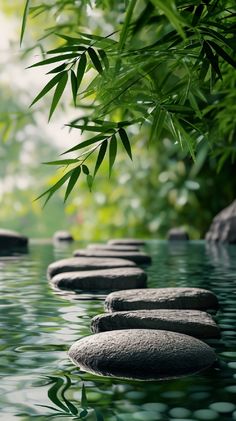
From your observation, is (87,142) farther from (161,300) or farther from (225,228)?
(225,228)

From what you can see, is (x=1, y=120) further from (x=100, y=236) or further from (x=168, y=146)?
(x=100, y=236)

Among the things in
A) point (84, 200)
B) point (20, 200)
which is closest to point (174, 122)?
point (84, 200)

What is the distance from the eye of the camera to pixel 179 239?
8.67 meters

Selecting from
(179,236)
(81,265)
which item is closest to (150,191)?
(179,236)

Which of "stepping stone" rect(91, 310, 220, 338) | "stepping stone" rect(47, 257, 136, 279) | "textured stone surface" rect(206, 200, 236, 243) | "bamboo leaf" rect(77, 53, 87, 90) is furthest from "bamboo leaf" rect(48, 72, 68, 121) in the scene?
"textured stone surface" rect(206, 200, 236, 243)

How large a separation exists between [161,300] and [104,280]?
30.2 inches

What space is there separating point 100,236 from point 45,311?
333 inches

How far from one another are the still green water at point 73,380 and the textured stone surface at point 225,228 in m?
4.72

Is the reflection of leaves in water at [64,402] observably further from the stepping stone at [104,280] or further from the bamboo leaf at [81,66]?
the stepping stone at [104,280]

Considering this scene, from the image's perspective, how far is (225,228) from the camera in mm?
8242

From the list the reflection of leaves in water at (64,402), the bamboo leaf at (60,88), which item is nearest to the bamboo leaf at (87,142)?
the bamboo leaf at (60,88)

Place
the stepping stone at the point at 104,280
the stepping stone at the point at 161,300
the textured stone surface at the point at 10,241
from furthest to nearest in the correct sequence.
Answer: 1. the textured stone surface at the point at 10,241
2. the stepping stone at the point at 104,280
3. the stepping stone at the point at 161,300

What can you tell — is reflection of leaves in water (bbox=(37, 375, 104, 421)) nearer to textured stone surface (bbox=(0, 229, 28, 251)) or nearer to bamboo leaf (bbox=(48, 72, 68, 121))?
bamboo leaf (bbox=(48, 72, 68, 121))

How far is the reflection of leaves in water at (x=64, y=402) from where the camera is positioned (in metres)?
1.62
